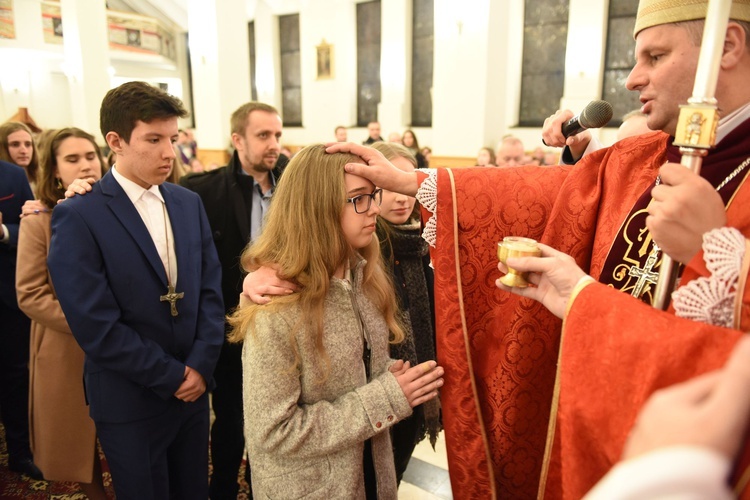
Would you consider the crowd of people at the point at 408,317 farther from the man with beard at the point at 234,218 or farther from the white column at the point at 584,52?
the white column at the point at 584,52

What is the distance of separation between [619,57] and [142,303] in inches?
388

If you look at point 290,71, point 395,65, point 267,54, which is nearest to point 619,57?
point 395,65

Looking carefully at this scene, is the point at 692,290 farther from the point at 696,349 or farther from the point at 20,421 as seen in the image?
the point at 20,421

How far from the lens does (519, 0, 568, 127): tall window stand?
32.6ft

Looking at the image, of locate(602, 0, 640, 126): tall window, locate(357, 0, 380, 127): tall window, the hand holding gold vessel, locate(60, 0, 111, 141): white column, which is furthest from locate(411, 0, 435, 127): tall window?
the hand holding gold vessel

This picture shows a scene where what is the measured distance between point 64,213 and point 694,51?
2048 mm

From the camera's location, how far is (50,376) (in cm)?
239

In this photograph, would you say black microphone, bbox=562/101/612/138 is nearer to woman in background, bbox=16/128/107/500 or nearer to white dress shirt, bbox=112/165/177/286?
white dress shirt, bbox=112/165/177/286

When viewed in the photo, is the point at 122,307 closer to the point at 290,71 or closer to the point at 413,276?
the point at 413,276

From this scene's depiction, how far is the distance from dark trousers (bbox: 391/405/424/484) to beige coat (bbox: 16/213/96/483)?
142cm

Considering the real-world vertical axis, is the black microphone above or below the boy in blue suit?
above

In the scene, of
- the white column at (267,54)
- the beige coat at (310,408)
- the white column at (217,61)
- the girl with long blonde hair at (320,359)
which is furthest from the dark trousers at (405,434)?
the white column at (267,54)

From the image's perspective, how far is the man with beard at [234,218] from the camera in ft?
8.69

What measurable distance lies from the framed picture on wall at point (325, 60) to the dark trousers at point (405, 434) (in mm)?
12028
